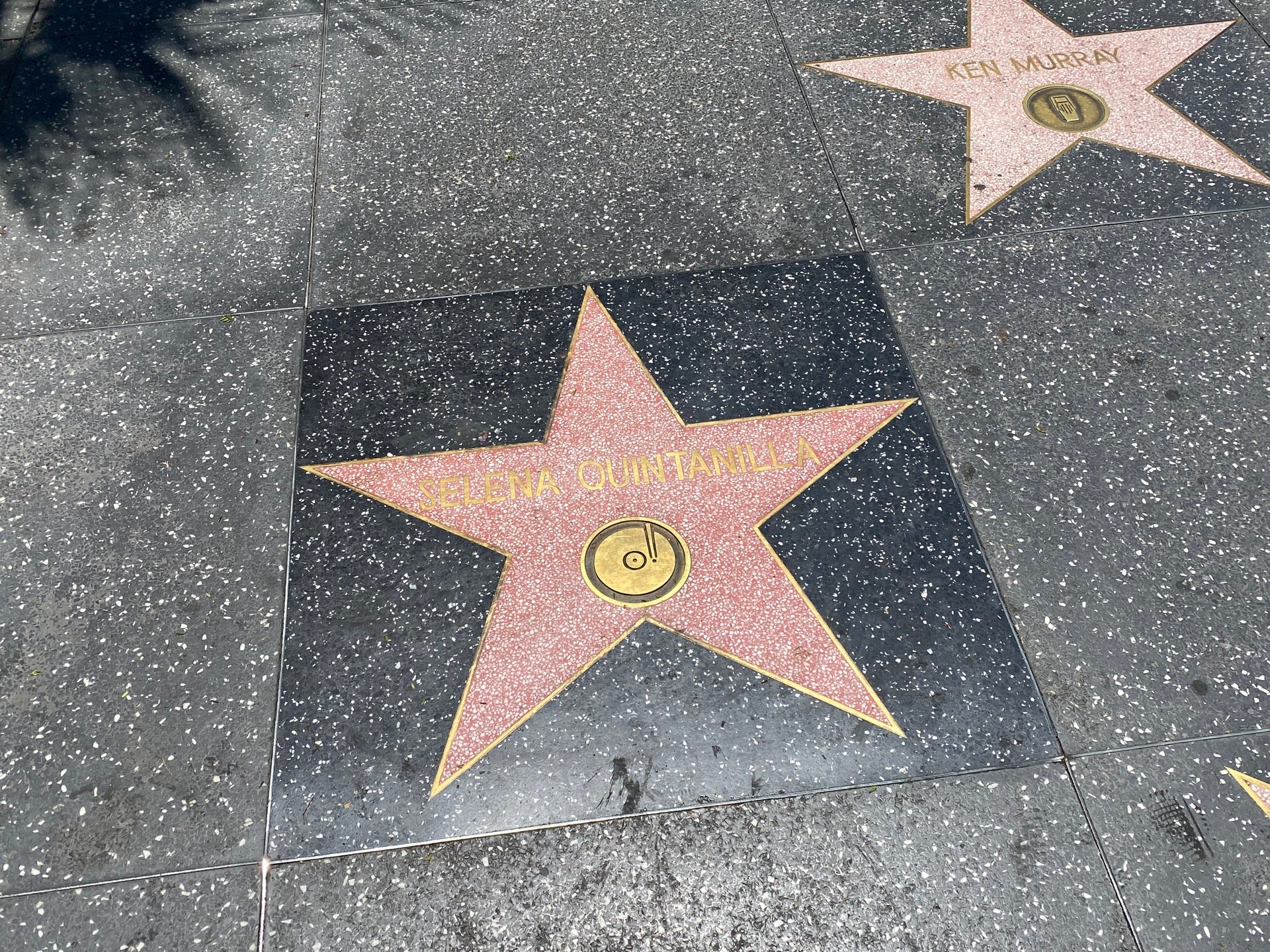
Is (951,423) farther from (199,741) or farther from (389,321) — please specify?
(199,741)

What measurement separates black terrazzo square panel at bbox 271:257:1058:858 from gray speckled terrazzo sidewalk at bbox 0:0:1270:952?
0.01m

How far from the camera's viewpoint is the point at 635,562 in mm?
2215

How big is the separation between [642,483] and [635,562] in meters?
0.23

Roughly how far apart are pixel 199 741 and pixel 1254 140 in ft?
12.1

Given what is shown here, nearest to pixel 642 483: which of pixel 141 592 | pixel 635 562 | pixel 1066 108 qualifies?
pixel 635 562

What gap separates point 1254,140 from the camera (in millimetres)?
3037

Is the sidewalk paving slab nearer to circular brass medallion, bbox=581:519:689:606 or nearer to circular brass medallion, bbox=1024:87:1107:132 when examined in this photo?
Answer: circular brass medallion, bbox=581:519:689:606

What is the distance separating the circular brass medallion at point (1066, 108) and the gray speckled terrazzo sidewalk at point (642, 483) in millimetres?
25

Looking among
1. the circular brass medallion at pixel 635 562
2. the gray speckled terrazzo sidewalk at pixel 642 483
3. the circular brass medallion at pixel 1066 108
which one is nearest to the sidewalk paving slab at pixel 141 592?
the gray speckled terrazzo sidewalk at pixel 642 483

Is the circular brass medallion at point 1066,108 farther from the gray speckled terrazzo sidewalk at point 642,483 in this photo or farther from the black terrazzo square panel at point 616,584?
the black terrazzo square panel at point 616,584

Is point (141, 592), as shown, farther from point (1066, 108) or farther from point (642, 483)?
point (1066, 108)

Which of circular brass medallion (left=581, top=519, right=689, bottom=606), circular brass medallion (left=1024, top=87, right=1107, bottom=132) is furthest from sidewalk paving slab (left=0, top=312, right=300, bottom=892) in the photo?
circular brass medallion (left=1024, top=87, right=1107, bottom=132)

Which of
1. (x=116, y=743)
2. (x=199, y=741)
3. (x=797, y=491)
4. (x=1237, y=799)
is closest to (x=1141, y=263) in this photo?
(x=797, y=491)

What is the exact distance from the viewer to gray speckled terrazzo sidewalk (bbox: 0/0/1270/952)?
188 cm
